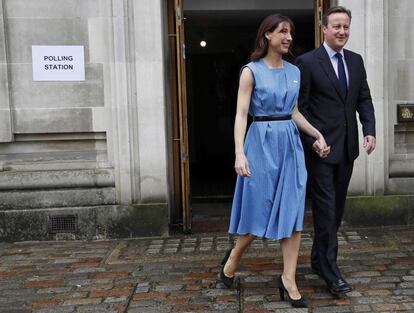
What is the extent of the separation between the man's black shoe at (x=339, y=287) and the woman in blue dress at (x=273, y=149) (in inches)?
10.4

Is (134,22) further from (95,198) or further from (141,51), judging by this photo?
(95,198)

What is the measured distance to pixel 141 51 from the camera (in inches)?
218

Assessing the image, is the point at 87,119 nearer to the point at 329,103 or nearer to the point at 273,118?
the point at 273,118

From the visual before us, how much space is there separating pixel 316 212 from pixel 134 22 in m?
2.79

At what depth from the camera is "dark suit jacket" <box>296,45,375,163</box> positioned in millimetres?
3830

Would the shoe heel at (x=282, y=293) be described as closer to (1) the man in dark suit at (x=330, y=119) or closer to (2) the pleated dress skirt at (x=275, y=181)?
(1) the man in dark suit at (x=330, y=119)

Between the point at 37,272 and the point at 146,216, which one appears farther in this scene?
the point at 146,216

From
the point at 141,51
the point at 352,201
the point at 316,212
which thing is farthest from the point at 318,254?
the point at 141,51

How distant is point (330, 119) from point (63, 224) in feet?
10.3

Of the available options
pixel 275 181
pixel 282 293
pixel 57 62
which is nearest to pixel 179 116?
pixel 57 62

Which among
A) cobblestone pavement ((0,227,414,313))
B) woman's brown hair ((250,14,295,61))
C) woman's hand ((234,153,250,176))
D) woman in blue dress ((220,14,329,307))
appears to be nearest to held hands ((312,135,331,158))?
woman in blue dress ((220,14,329,307))

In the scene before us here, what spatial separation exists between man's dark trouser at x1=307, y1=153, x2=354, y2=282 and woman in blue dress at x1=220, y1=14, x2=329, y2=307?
20cm

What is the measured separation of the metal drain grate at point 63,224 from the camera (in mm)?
5672

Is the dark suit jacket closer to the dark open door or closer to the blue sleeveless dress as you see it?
the blue sleeveless dress
